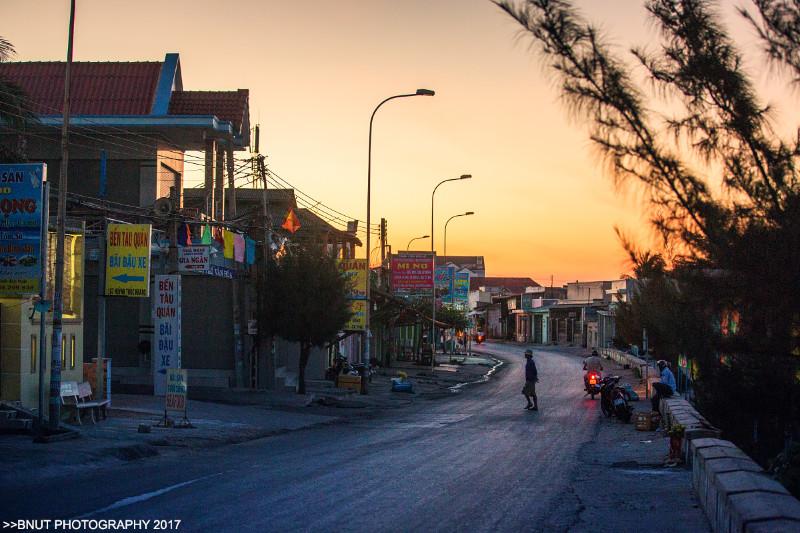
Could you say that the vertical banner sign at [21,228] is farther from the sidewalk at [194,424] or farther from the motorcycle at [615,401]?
the motorcycle at [615,401]

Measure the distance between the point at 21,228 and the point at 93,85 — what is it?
19532 mm

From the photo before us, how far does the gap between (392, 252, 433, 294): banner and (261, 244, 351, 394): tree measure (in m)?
14.9

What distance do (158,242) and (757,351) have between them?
84.9 feet

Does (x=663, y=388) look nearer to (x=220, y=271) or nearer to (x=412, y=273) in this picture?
(x=220, y=271)

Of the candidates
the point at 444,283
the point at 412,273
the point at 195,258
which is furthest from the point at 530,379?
the point at 444,283

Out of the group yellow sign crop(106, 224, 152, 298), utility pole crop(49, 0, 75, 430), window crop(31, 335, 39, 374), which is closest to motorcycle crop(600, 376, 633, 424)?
yellow sign crop(106, 224, 152, 298)

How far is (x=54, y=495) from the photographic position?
1146 centimetres

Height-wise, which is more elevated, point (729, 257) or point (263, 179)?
point (263, 179)

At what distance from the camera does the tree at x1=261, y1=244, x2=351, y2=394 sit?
32.2 m

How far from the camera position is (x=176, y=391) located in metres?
20.8

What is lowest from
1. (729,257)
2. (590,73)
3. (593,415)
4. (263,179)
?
(593,415)

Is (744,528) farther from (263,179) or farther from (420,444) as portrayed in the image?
(263,179)

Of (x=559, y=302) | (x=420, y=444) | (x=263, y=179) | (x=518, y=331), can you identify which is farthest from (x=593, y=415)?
(x=518, y=331)

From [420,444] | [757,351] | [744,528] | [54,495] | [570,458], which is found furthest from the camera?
[420,444]
